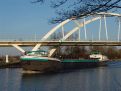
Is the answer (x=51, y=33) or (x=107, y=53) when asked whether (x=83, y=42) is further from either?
(x=107, y=53)

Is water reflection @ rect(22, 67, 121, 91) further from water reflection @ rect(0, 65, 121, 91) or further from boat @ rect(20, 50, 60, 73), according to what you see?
boat @ rect(20, 50, 60, 73)

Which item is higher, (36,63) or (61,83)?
(36,63)

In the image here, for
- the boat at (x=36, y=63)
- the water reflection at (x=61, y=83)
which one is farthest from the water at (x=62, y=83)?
the boat at (x=36, y=63)

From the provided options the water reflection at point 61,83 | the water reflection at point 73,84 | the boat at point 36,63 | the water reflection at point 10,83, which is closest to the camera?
the water reflection at point 73,84

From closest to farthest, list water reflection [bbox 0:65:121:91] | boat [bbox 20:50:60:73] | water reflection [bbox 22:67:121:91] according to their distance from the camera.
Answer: water reflection [bbox 22:67:121:91] → water reflection [bbox 0:65:121:91] → boat [bbox 20:50:60:73]

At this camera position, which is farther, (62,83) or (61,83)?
(61,83)

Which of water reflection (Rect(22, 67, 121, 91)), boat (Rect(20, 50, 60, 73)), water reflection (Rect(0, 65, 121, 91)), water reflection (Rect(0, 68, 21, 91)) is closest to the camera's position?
water reflection (Rect(22, 67, 121, 91))

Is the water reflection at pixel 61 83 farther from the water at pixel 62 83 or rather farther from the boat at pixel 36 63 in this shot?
the boat at pixel 36 63

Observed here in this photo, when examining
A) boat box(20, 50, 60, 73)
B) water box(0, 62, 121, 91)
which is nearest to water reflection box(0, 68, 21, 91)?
water box(0, 62, 121, 91)

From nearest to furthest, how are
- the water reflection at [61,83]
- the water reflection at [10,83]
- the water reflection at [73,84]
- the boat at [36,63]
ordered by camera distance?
1. the water reflection at [73,84]
2. the water reflection at [61,83]
3. the water reflection at [10,83]
4. the boat at [36,63]

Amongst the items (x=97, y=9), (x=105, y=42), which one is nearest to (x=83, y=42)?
(x=105, y=42)

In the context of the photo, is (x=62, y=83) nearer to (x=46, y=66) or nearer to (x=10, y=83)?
(x=10, y=83)

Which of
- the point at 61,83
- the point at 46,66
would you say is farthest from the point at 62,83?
the point at 46,66

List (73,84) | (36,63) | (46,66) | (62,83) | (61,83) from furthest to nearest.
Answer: (46,66), (36,63), (61,83), (62,83), (73,84)
